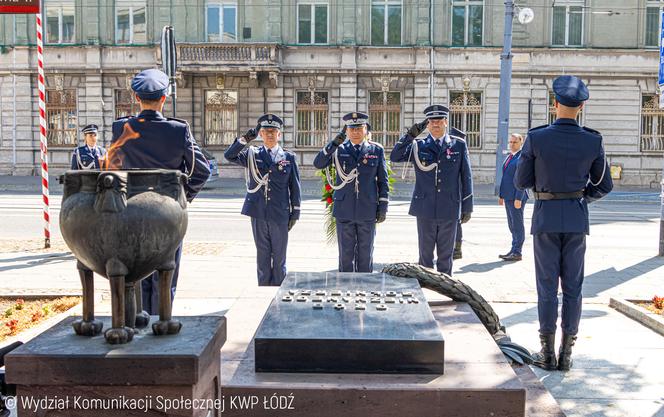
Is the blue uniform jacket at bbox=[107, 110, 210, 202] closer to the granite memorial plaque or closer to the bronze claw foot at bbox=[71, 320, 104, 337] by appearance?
the granite memorial plaque

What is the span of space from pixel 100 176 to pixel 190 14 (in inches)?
1155

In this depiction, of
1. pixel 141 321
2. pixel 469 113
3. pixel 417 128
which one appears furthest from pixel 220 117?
pixel 141 321

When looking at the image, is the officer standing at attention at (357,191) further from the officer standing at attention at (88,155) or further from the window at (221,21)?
the window at (221,21)

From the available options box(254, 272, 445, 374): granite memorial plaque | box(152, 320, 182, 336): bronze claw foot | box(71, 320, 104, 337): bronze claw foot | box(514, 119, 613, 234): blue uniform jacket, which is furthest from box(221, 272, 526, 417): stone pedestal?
box(514, 119, 613, 234): blue uniform jacket

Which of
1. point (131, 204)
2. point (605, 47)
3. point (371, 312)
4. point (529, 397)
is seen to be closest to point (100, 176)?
point (131, 204)

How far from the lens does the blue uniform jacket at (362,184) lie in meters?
8.27

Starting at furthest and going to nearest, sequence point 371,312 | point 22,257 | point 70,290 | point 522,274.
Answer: point 22,257, point 522,274, point 70,290, point 371,312

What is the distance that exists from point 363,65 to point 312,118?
3.06m

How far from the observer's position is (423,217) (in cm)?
841

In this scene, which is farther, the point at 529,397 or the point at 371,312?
the point at 371,312

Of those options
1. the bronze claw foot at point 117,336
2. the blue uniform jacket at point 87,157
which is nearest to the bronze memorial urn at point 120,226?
the bronze claw foot at point 117,336

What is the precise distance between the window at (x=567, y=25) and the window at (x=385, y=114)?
705cm

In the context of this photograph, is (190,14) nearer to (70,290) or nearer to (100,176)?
(70,290)

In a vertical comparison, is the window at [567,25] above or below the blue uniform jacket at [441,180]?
above
